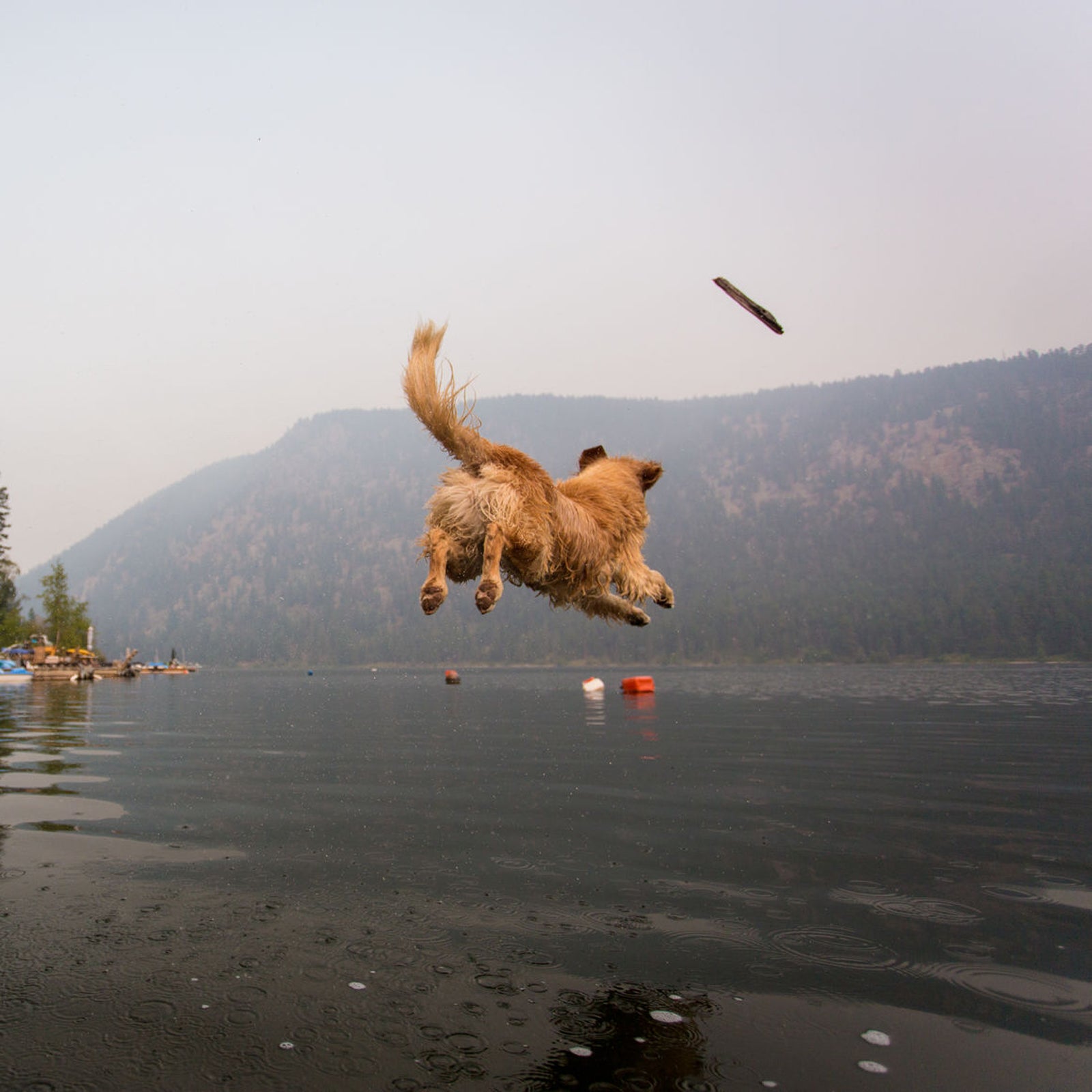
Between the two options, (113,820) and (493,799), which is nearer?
(113,820)

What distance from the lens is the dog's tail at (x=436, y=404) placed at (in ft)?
19.8

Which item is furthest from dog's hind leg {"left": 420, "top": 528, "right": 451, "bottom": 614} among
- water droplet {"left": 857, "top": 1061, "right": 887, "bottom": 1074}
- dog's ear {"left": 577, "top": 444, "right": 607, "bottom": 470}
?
water droplet {"left": 857, "top": 1061, "right": 887, "bottom": 1074}

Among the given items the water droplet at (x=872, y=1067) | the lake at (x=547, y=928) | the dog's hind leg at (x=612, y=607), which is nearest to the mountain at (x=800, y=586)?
the lake at (x=547, y=928)

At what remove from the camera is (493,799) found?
36.1ft

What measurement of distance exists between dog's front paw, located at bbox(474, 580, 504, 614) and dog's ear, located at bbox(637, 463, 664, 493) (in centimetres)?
262

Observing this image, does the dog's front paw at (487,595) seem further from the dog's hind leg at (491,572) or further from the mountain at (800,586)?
the mountain at (800,586)

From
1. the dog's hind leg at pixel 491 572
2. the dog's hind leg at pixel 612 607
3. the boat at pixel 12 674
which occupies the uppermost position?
the dog's hind leg at pixel 491 572

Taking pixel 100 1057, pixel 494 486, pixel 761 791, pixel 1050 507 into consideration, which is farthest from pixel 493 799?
pixel 1050 507

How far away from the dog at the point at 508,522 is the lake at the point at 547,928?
2.19 metres

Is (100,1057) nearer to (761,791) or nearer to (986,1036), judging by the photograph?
(986,1036)

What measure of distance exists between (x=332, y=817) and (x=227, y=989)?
5.20 m

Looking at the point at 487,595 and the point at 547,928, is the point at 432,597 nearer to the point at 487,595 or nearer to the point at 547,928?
the point at 487,595

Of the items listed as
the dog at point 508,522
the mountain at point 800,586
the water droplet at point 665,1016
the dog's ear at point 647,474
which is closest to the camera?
the water droplet at point 665,1016

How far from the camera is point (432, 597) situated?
16.5 feet
